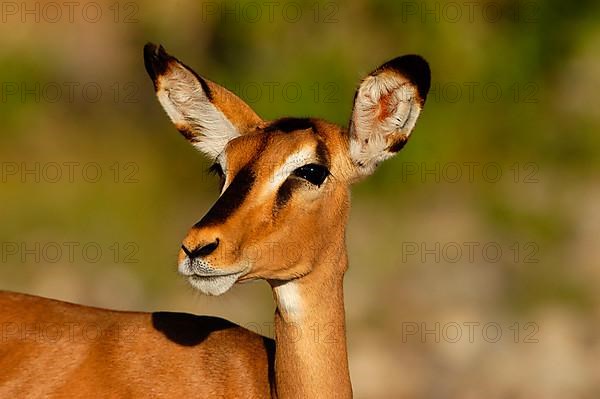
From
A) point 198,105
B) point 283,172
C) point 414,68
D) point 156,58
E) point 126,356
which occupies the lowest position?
A: point 126,356

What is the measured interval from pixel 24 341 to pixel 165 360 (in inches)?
33.0

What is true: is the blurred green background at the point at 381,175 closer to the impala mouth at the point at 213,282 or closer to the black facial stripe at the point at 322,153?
the black facial stripe at the point at 322,153

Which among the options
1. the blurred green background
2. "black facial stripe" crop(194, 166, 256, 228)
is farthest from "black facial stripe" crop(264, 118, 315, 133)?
the blurred green background

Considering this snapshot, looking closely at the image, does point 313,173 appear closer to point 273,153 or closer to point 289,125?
point 273,153

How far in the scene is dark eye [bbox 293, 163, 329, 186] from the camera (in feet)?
22.1

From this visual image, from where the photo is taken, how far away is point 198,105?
7551 millimetres

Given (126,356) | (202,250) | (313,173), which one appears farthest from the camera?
(126,356)

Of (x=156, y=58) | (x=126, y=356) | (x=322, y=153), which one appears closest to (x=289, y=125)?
(x=322, y=153)

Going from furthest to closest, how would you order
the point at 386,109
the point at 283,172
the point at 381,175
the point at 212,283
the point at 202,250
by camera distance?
1. the point at 381,175
2. the point at 386,109
3. the point at 283,172
4. the point at 212,283
5. the point at 202,250

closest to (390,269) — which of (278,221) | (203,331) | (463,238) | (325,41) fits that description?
(463,238)

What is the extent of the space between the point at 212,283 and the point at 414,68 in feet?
5.08

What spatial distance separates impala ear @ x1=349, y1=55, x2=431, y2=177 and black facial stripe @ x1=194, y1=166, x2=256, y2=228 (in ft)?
2.36

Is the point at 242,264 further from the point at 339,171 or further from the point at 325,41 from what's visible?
the point at 325,41

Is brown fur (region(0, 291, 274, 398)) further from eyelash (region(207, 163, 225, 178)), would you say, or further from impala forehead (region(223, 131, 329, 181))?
impala forehead (region(223, 131, 329, 181))
